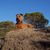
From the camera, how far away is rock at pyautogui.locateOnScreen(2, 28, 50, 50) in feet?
25.6

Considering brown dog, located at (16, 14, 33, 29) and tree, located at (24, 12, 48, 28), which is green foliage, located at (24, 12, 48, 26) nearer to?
tree, located at (24, 12, 48, 28)

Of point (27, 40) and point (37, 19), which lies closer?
point (27, 40)

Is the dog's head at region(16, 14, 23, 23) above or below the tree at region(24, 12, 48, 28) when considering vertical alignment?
below

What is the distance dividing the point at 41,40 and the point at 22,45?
0.75 m

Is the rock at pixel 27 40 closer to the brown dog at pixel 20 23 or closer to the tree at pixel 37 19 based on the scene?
the brown dog at pixel 20 23

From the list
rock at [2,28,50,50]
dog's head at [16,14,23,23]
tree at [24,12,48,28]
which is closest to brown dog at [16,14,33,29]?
dog's head at [16,14,23,23]

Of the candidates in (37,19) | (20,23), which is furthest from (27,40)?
(37,19)

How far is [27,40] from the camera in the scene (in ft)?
26.3

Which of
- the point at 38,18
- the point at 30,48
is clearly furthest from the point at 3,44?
the point at 38,18

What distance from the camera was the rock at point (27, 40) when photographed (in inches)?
307

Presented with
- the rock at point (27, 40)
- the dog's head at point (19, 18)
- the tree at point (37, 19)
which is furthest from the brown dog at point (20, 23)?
the tree at point (37, 19)

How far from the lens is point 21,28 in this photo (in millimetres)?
9031

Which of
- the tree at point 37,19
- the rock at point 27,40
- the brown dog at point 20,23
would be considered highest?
the tree at point 37,19

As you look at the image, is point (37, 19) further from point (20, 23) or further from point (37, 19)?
point (20, 23)
